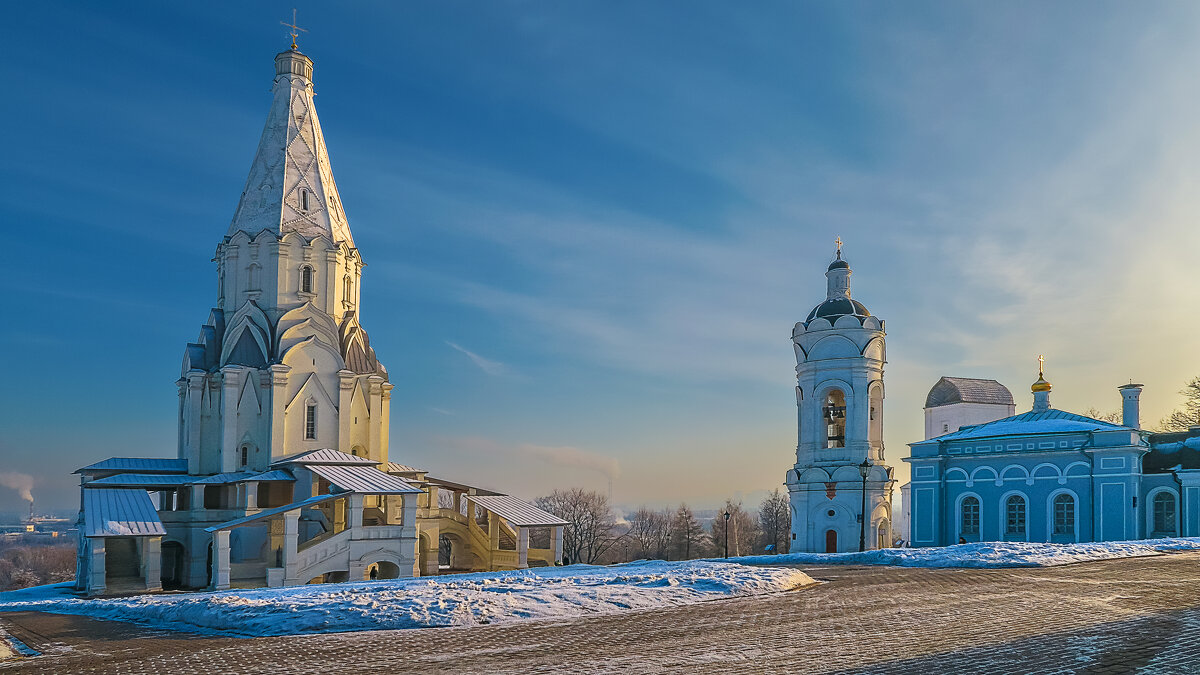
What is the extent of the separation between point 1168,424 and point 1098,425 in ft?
86.3

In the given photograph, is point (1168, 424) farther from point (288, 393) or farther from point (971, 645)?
point (971, 645)

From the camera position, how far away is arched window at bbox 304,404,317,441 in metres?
34.6

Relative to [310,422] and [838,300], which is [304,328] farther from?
[838,300]

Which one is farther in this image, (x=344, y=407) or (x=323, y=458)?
(x=344, y=407)

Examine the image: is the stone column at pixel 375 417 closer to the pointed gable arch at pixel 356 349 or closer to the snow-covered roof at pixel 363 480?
the pointed gable arch at pixel 356 349

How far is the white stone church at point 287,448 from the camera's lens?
28.5 metres

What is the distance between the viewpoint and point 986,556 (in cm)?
1931

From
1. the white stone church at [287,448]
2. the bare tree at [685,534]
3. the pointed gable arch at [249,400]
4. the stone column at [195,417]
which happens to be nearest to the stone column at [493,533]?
the white stone church at [287,448]

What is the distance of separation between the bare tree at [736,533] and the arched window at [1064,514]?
32.2m

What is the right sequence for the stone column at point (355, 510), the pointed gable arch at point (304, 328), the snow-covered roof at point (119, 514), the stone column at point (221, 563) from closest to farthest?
the stone column at point (221, 563) < the snow-covered roof at point (119, 514) < the stone column at point (355, 510) < the pointed gable arch at point (304, 328)

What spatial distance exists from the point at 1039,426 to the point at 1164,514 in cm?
448

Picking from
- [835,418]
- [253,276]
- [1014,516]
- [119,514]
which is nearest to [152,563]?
[119,514]

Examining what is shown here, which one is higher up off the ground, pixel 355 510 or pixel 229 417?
pixel 229 417

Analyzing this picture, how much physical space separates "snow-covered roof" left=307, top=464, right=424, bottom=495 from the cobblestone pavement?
14113mm
